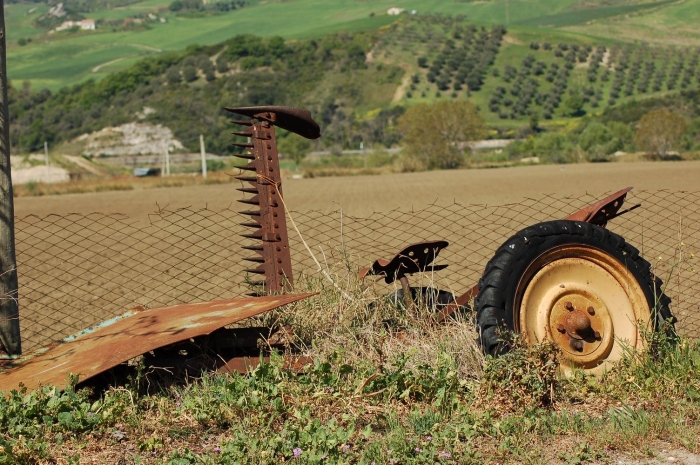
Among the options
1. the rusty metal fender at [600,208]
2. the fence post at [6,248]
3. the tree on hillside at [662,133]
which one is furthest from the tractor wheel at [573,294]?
the tree on hillside at [662,133]

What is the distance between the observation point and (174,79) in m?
97.5

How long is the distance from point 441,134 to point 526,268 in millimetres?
43909

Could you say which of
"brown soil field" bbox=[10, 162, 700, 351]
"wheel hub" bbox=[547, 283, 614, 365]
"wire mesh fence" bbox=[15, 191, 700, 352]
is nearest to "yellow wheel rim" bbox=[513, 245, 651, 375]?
"wheel hub" bbox=[547, 283, 614, 365]

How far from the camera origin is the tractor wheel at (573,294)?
5.04m

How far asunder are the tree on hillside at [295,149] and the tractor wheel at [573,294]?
174 ft

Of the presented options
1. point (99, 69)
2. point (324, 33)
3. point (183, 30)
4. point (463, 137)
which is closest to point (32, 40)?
point (183, 30)

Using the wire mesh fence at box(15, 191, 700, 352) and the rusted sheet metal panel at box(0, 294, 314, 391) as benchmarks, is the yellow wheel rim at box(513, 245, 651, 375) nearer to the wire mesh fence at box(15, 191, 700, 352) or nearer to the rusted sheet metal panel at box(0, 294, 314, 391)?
the wire mesh fence at box(15, 191, 700, 352)

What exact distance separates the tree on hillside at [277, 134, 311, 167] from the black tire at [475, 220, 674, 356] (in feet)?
174

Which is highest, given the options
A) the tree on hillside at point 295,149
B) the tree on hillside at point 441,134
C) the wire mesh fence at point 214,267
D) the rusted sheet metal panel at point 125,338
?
the rusted sheet metal panel at point 125,338

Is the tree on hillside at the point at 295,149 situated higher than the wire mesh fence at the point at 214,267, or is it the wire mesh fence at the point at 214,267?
the wire mesh fence at the point at 214,267

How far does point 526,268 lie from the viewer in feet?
16.6

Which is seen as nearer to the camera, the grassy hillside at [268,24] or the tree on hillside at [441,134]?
the tree on hillside at [441,134]

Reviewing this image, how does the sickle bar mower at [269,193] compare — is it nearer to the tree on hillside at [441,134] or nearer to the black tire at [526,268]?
the black tire at [526,268]

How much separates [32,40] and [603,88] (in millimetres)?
103330
